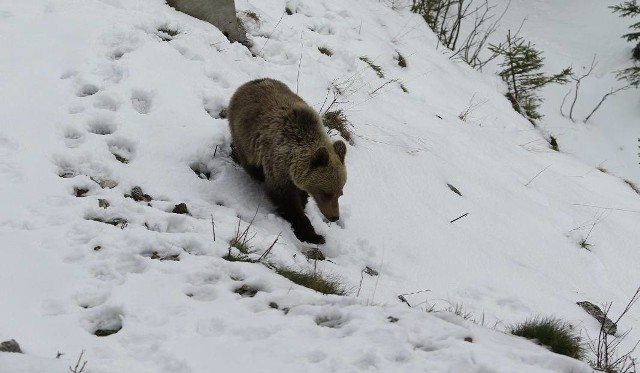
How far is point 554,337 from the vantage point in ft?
11.1

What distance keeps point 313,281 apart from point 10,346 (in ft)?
6.27

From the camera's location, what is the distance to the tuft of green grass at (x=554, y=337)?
3363 millimetres

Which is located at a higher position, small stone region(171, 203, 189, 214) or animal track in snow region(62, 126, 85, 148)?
animal track in snow region(62, 126, 85, 148)

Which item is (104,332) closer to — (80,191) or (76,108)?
(80,191)

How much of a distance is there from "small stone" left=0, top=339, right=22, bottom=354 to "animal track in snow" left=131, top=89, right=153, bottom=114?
3.39 meters

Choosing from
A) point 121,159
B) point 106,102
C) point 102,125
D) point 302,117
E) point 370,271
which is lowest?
point 370,271

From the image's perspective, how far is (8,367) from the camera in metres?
2.19

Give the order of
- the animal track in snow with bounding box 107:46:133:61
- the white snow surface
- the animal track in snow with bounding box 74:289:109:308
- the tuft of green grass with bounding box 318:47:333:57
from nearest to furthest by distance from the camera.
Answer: the white snow surface
the animal track in snow with bounding box 74:289:109:308
the animal track in snow with bounding box 107:46:133:61
the tuft of green grass with bounding box 318:47:333:57

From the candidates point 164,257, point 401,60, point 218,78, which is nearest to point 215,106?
point 218,78

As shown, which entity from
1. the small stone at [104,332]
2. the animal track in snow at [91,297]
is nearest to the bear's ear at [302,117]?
the animal track in snow at [91,297]

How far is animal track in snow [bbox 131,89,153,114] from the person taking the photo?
550cm

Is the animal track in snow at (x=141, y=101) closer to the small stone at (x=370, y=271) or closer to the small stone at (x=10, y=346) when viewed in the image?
the small stone at (x=370, y=271)

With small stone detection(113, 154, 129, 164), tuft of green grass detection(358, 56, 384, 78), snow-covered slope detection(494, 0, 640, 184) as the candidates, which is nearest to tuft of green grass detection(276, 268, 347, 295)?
small stone detection(113, 154, 129, 164)

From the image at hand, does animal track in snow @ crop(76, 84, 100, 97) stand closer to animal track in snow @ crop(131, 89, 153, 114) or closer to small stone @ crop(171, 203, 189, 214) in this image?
animal track in snow @ crop(131, 89, 153, 114)
